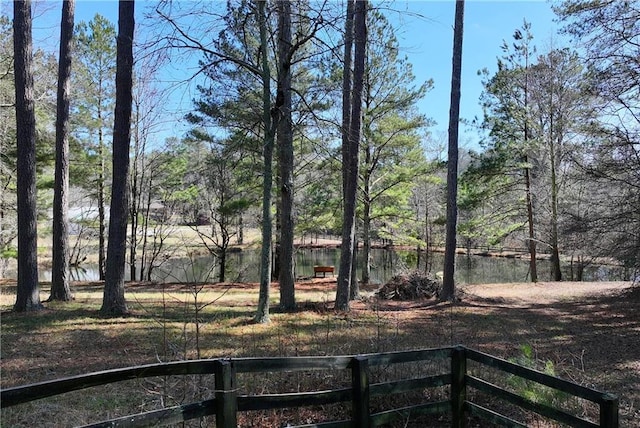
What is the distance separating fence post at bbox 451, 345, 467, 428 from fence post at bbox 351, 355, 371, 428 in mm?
871

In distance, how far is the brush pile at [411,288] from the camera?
13867 mm

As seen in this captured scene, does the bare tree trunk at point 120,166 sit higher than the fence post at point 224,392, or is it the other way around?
the bare tree trunk at point 120,166

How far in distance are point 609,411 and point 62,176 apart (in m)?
12.4

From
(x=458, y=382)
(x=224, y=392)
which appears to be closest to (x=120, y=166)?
(x=224, y=392)

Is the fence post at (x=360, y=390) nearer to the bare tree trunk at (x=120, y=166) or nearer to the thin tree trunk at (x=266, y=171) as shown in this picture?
the thin tree trunk at (x=266, y=171)

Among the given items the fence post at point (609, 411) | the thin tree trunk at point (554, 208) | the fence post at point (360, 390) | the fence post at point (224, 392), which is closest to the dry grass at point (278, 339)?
the fence post at point (224, 392)

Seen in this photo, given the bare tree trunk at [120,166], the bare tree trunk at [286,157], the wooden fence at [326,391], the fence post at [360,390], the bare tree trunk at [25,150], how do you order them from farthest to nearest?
the bare tree trunk at [120,166] < the bare tree trunk at [25,150] < the bare tree trunk at [286,157] < the fence post at [360,390] < the wooden fence at [326,391]

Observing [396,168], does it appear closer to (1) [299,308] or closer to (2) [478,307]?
(2) [478,307]

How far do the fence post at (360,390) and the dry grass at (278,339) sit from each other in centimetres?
113

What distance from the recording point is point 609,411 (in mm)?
Answer: 2697

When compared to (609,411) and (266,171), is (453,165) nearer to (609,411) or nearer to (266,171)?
(266,171)

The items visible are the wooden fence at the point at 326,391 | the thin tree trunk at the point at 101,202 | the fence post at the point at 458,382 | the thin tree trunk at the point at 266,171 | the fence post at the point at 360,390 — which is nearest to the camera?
the wooden fence at the point at 326,391

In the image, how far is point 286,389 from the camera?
4453 mm

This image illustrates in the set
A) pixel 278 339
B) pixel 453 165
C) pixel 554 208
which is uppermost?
pixel 453 165
